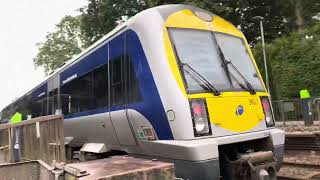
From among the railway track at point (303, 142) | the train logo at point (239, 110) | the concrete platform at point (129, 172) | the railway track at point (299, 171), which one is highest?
the train logo at point (239, 110)

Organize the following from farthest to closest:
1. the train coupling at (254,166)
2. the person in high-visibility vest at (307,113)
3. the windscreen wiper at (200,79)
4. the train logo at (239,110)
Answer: the person in high-visibility vest at (307,113), the train logo at (239,110), the windscreen wiper at (200,79), the train coupling at (254,166)

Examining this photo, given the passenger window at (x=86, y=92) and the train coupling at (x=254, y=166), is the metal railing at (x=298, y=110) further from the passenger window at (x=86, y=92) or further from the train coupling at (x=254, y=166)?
the train coupling at (x=254, y=166)

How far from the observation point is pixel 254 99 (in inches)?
253

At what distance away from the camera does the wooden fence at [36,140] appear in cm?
570

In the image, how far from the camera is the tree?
2015 inches

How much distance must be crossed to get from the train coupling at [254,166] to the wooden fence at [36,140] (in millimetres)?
2356

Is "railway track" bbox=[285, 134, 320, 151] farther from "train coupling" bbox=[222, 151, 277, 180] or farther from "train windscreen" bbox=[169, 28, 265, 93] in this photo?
"train coupling" bbox=[222, 151, 277, 180]

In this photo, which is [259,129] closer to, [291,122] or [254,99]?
[254,99]

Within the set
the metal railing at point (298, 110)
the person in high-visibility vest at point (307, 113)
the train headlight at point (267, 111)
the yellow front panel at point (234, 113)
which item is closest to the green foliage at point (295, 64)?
the metal railing at point (298, 110)

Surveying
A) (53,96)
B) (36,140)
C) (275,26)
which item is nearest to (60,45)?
(275,26)

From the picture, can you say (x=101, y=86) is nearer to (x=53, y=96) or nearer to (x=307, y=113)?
(x=53, y=96)

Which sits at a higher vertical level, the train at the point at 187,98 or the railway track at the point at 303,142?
the train at the point at 187,98

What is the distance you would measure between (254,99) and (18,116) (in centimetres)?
681

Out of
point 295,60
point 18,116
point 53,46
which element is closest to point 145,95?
point 18,116
